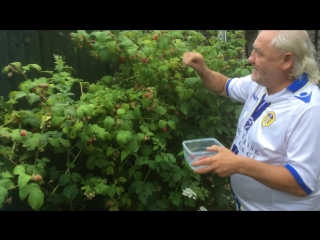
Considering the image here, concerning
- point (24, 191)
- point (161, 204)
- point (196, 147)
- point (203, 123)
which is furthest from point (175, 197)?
point (24, 191)

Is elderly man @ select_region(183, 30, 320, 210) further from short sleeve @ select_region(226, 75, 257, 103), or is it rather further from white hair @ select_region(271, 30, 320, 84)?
short sleeve @ select_region(226, 75, 257, 103)

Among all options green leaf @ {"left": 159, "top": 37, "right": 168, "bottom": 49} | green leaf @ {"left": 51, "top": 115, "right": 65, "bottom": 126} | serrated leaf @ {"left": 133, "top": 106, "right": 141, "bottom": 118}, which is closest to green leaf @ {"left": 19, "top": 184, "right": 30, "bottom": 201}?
green leaf @ {"left": 51, "top": 115, "right": 65, "bottom": 126}

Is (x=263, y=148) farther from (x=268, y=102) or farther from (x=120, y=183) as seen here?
(x=120, y=183)

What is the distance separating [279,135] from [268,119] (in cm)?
13

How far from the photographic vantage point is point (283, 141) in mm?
1908

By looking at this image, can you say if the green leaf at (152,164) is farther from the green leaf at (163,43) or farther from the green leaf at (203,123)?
the green leaf at (163,43)

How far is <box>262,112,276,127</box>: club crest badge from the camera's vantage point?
197 centimetres

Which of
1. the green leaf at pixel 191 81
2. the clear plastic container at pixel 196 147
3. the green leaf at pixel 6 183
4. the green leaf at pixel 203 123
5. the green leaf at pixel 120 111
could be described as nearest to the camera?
the green leaf at pixel 6 183

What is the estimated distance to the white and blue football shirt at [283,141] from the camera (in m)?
1.84

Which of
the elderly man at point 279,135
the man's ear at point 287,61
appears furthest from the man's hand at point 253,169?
the man's ear at point 287,61

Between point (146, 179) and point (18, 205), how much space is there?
105cm

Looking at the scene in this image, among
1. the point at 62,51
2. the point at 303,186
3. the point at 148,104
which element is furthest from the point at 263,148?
Result: the point at 62,51

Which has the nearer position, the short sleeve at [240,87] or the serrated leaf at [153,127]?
the short sleeve at [240,87]

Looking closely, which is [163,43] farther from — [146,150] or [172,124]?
[146,150]
